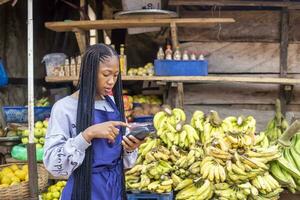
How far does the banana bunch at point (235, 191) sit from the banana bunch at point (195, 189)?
0.22 ft

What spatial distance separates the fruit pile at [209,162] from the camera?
3.87 metres

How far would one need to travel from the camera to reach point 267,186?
3926 mm

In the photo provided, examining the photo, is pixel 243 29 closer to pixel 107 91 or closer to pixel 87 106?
pixel 107 91

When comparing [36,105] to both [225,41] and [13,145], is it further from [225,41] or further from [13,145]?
[225,41]

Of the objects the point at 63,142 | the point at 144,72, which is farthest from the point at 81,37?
the point at 63,142

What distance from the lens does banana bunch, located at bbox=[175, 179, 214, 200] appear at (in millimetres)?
3807

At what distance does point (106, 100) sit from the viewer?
2434 mm

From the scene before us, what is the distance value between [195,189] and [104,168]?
1774 mm

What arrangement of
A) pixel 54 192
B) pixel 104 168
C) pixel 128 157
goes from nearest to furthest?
pixel 104 168 < pixel 128 157 < pixel 54 192

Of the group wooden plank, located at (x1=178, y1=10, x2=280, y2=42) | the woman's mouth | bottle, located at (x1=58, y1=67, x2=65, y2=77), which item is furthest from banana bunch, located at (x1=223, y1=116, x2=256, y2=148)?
bottle, located at (x1=58, y1=67, x2=65, y2=77)

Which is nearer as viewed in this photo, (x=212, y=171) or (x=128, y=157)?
(x=128, y=157)

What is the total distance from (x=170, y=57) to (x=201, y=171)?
1.58 metres

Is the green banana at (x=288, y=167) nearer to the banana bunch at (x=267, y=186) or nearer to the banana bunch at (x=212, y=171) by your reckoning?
the banana bunch at (x=267, y=186)

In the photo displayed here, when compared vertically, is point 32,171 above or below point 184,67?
below
